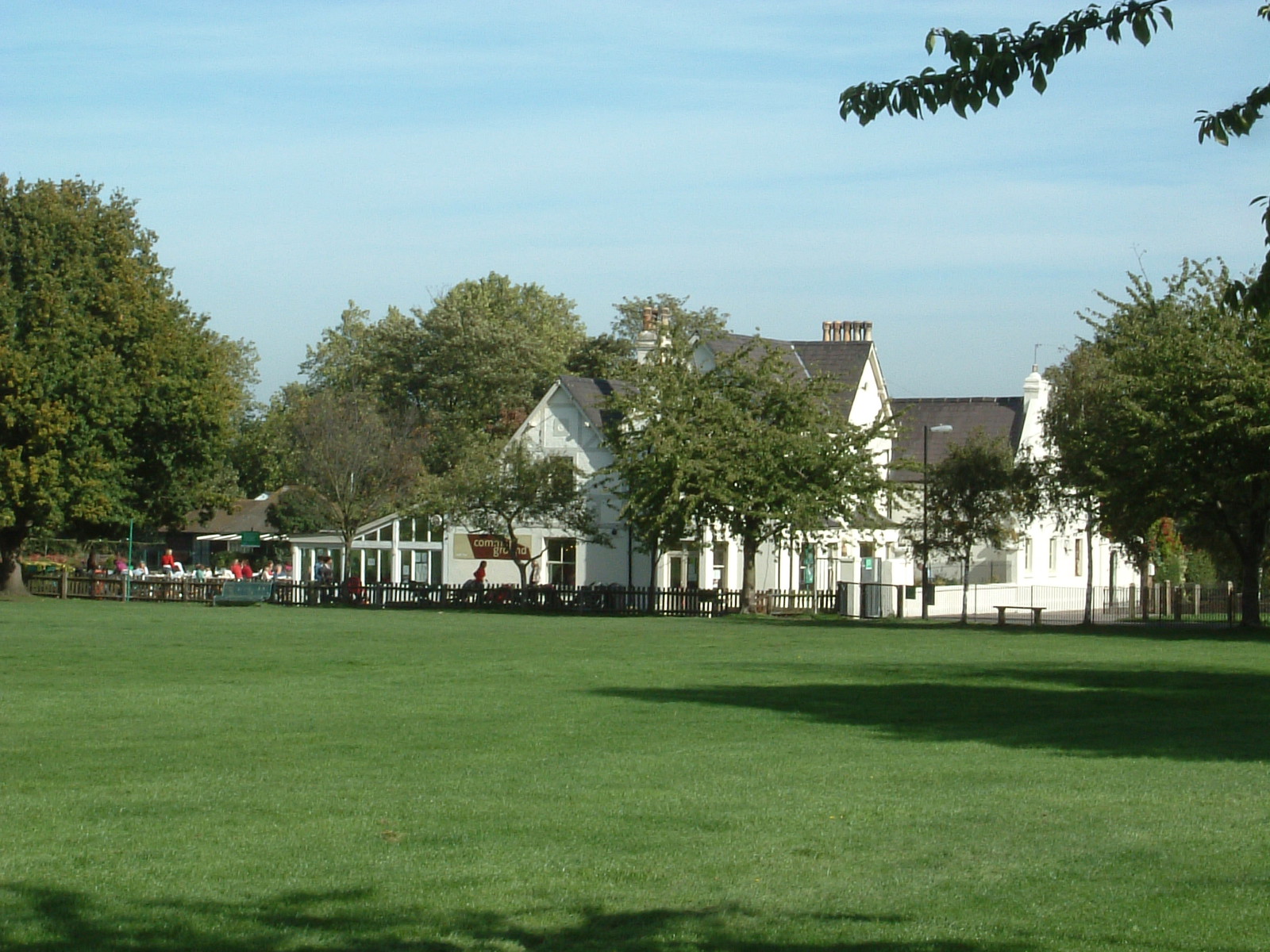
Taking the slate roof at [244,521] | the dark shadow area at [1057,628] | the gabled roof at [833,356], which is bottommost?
the dark shadow area at [1057,628]

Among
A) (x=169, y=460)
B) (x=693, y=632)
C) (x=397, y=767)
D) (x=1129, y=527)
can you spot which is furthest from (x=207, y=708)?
(x=169, y=460)

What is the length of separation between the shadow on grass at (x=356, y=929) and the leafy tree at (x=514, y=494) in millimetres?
46666

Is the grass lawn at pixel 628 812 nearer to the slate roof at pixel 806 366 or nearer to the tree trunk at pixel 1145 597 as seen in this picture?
the tree trunk at pixel 1145 597

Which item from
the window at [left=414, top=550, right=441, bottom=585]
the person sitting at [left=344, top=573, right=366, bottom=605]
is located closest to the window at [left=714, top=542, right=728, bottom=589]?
the window at [left=414, top=550, right=441, bottom=585]

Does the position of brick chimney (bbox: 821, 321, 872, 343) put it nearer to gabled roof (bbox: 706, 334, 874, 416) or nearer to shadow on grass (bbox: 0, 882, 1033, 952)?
gabled roof (bbox: 706, 334, 874, 416)

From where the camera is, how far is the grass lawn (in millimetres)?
7301

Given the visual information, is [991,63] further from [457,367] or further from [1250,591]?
[457,367]

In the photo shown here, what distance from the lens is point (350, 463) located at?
247 feet

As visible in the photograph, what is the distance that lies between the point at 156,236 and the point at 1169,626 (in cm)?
3825

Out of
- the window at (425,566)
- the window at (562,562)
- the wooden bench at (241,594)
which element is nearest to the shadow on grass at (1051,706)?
the wooden bench at (241,594)

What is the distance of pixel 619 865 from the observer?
28.4 feet

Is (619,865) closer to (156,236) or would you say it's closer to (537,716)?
(537,716)

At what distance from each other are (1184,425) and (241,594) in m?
32.1

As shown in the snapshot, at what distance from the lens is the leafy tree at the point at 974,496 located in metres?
48.8
